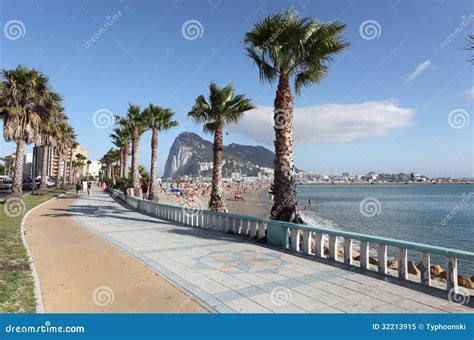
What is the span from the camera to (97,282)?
6824 mm

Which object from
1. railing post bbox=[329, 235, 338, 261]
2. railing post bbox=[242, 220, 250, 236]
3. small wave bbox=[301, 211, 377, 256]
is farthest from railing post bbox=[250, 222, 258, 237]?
small wave bbox=[301, 211, 377, 256]

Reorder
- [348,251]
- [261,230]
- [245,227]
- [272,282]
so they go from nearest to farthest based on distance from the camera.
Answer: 1. [272,282]
2. [348,251]
3. [261,230]
4. [245,227]

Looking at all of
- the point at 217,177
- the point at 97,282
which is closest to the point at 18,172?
the point at 217,177

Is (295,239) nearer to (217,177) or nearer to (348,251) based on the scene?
(348,251)

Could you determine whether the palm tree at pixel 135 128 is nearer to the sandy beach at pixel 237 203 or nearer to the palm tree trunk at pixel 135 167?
the palm tree trunk at pixel 135 167

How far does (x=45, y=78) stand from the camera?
1054 inches

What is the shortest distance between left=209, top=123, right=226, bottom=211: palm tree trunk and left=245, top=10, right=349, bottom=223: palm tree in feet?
16.3

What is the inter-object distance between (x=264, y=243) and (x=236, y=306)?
18.5 ft

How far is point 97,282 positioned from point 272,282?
3519 millimetres

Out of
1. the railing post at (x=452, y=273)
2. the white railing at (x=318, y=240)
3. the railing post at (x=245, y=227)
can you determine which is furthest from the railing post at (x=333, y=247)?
the railing post at (x=245, y=227)

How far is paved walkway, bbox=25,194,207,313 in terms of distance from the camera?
551 centimetres

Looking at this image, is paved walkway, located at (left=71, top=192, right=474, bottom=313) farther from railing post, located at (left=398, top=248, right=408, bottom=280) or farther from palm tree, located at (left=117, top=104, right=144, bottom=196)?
palm tree, located at (left=117, top=104, right=144, bottom=196)

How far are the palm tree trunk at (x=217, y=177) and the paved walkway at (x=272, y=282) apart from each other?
464 centimetres
